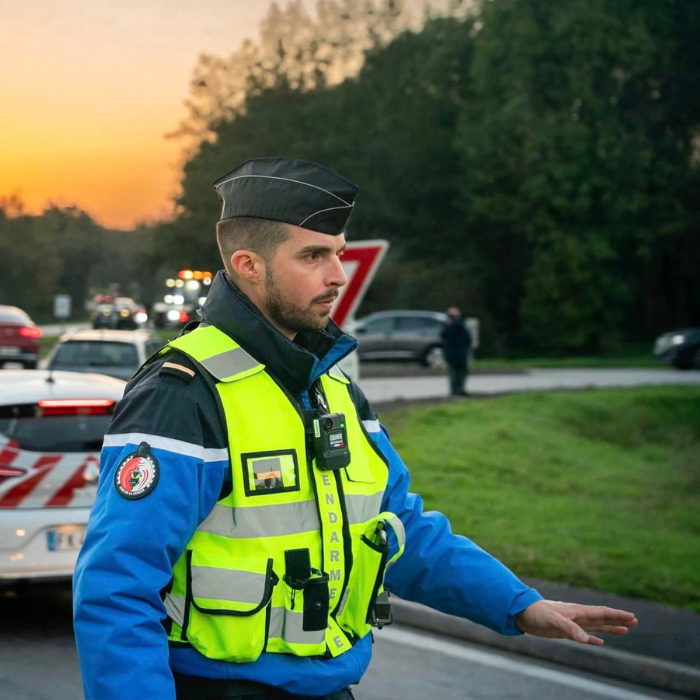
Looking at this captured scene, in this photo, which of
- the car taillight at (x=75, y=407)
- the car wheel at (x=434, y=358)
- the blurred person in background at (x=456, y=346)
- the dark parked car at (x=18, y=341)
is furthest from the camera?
the car wheel at (x=434, y=358)

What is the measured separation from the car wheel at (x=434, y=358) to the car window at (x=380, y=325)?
4.22 ft

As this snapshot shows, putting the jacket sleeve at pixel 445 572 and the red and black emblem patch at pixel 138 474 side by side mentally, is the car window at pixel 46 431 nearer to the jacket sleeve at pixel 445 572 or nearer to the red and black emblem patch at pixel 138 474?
the jacket sleeve at pixel 445 572

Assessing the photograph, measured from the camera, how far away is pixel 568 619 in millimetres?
2631

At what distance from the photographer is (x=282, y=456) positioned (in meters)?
2.32

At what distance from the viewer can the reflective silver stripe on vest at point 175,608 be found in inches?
88.3

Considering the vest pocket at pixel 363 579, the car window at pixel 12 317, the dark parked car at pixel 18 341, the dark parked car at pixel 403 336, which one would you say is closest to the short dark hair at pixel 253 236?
the vest pocket at pixel 363 579

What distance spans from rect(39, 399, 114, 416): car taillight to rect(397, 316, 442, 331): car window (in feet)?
91.4

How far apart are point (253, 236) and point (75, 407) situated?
499 centimetres

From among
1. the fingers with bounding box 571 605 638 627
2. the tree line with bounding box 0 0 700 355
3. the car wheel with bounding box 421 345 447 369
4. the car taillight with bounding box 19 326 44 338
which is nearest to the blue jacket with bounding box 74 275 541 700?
the fingers with bounding box 571 605 638 627

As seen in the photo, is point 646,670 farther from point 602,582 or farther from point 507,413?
point 507,413

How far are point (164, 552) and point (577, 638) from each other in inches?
38.4

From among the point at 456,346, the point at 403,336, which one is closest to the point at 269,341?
the point at 456,346

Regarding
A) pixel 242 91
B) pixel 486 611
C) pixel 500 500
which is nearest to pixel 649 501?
pixel 500 500

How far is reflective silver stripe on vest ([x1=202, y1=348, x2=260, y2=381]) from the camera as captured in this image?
2.31 metres
